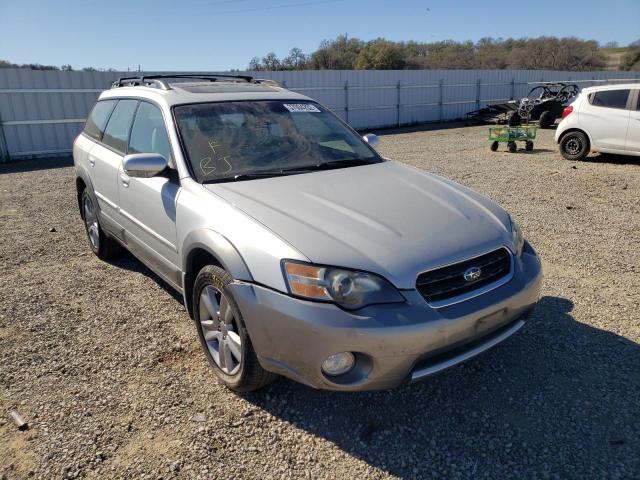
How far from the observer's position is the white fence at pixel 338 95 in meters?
13.2

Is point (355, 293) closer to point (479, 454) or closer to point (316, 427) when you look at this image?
point (316, 427)

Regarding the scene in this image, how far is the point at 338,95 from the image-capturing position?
62.0 feet

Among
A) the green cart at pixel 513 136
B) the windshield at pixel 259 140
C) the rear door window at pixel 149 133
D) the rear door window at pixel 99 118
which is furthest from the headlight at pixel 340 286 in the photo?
the green cart at pixel 513 136

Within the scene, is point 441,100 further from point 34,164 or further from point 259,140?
point 259,140

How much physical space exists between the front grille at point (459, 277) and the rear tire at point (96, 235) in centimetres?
375

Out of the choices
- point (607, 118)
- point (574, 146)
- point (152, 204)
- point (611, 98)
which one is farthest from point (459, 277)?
point (574, 146)

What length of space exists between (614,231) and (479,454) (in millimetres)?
4457

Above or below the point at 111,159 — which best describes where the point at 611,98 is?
above

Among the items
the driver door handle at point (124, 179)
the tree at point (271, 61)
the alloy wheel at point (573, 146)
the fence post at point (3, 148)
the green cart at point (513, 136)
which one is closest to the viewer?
the driver door handle at point (124, 179)

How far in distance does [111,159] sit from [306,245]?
2.69 m

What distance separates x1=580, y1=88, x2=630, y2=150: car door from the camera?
9.68 meters

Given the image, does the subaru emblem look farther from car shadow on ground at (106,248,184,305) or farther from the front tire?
car shadow on ground at (106,248,184,305)

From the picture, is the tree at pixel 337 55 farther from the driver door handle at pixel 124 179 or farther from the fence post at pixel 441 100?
the driver door handle at pixel 124 179

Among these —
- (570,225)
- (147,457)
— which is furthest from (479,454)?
(570,225)
